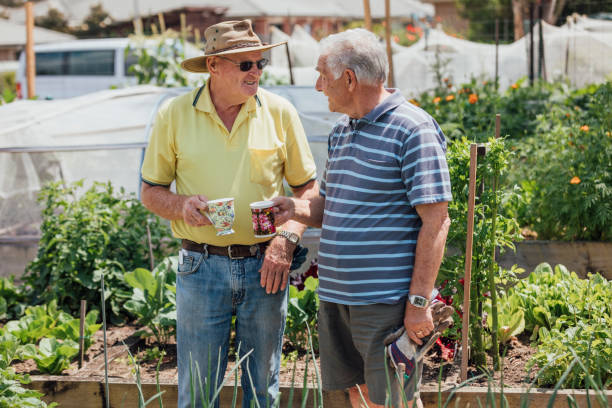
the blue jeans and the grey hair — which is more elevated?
the grey hair

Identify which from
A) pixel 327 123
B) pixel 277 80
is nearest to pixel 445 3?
pixel 277 80

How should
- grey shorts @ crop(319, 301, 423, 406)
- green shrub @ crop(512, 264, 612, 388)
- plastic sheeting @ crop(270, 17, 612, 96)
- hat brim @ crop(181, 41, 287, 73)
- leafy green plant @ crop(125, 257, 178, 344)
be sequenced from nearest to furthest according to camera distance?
grey shorts @ crop(319, 301, 423, 406), hat brim @ crop(181, 41, 287, 73), green shrub @ crop(512, 264, 612, 388), leafy green plant @ crop(125, 257, 178, 344), plastic sheeting @ crop(270, 17, 612, 96)

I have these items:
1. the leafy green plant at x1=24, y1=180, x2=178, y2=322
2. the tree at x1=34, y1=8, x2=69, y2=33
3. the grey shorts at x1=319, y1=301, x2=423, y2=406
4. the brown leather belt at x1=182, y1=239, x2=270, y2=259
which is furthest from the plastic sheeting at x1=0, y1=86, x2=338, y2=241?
the tree at x1=34, y1=8, x2=69, y2=33

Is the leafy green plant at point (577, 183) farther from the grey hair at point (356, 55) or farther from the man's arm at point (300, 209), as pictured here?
the grey hair at point (356, 55)

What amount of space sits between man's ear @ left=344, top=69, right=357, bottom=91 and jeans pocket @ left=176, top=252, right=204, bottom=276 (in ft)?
2.79

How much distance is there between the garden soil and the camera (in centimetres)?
347

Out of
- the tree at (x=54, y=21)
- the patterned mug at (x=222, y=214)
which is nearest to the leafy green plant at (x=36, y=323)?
the patterned mug at (x=222, y=214)

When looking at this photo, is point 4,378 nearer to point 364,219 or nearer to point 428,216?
point 364,219

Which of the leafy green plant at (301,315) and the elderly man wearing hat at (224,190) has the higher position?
the elderly man wearing hat at (224,190)

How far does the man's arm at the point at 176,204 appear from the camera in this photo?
252cm

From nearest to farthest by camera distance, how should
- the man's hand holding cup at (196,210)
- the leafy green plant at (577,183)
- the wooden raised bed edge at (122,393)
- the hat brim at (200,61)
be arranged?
the man's hand holding cup at (196,210) → the hat brim at (200,61) → the wooden raised bed edge at (122,393) → the leafy green plant at (577,183)

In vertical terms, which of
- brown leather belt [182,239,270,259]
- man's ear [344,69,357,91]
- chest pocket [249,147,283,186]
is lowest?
brown leather belt [182,239,270,259]

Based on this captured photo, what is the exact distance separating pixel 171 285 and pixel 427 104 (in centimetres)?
410

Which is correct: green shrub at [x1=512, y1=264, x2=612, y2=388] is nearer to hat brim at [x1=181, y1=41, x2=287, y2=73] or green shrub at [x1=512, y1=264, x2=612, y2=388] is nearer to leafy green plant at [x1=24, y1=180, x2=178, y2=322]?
hat brim at [x1=181, y1=41, x2=287, y2=73]
